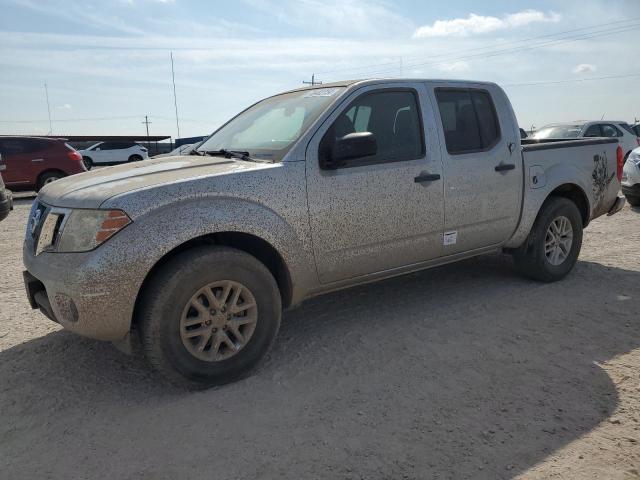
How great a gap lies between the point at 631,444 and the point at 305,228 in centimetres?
213

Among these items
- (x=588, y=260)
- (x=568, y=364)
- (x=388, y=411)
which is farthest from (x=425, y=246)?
(x=588, y=260)

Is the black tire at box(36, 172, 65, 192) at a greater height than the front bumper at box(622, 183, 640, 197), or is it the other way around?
the black tire at box(36, 172, 65, 192)

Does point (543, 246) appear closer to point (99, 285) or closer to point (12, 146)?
point (99, 285)

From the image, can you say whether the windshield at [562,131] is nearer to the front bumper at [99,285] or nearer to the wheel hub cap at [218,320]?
the wheel hub cap at [218,320]

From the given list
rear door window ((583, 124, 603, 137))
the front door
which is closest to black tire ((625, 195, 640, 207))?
rear door window ((583, 124, 603, 137))

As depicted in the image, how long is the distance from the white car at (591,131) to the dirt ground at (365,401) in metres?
9.04

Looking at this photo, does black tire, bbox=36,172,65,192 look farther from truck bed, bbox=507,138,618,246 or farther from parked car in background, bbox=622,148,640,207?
parked car in background, bbox=622,148,640,207

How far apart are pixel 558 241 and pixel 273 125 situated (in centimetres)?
303

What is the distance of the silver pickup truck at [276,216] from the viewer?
2.98 m

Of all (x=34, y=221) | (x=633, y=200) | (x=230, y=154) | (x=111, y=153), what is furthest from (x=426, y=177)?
(x=111, y=153)

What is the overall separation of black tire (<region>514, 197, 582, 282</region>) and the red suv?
1211 cm

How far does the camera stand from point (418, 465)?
8.07ft

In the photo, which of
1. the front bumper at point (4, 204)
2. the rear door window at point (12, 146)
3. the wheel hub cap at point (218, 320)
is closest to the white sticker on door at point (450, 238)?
the wheel hub cap at point (218, 320)

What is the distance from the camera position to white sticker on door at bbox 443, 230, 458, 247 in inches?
168
